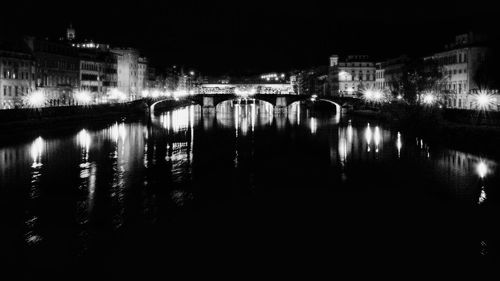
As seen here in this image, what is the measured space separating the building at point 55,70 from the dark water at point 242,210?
111ft

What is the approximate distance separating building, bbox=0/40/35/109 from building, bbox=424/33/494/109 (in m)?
39.8

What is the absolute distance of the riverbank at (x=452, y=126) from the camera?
3822 cm

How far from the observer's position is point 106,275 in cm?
1548

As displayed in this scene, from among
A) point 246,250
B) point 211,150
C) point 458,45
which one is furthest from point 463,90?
point 246,250

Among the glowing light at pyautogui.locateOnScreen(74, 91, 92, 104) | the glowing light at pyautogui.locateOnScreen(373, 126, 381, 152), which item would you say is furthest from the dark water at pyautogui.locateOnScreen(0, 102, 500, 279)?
the glowing light at pyautogui.locateOnScreen(74, 91, 92, 104)

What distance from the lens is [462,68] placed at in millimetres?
64812

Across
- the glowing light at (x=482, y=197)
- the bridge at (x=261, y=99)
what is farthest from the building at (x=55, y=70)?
the glowing light at (x=482, y=197)

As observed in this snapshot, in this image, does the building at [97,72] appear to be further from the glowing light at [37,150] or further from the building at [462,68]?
the building at [462,68]

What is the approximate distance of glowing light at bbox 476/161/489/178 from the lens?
28.8 meters

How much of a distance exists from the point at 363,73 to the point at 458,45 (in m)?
53.4

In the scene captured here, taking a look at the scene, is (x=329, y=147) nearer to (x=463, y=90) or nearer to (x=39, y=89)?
(x=463, y=90)

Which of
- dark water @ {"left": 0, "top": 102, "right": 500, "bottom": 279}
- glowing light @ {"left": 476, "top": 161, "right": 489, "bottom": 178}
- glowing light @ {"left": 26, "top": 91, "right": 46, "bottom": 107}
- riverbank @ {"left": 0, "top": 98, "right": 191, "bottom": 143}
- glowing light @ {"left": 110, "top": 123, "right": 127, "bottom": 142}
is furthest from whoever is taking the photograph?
glowing light @ {"left": 26, "top": 91, "right": 46, "bottom": 107}

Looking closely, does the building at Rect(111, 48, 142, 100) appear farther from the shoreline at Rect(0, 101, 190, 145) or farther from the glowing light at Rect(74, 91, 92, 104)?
the shoreline at Rect(0, 101, 190, 145)

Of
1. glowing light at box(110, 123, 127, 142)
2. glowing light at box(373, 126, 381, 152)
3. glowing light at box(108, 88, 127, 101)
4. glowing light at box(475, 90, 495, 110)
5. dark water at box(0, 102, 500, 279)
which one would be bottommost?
dark water at box(0, 102, 500, 279)
